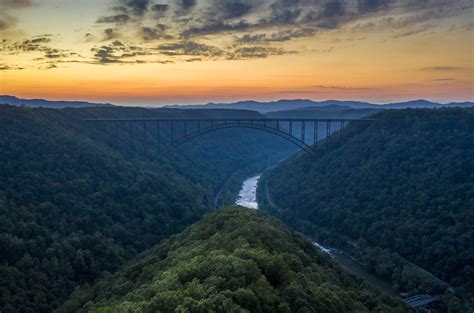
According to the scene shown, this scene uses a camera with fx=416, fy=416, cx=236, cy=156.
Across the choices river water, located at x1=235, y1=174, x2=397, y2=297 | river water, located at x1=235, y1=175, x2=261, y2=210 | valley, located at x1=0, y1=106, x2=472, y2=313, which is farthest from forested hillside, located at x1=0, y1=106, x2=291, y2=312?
river water, located at x1=235, y1=174, x2=397, y2=297

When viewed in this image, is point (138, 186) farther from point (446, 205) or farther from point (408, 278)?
point (446, 205)

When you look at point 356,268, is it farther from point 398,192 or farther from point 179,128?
point 179,128

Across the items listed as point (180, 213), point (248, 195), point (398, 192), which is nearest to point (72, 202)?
point (180, 213)

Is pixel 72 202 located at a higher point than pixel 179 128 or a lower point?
lower

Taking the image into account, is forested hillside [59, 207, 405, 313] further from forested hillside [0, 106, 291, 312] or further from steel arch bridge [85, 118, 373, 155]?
steel arch bridge [85, 118, 373, 155]

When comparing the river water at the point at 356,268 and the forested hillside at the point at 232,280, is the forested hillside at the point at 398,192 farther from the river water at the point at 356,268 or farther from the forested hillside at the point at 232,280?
the forested hillside at the point at 232,280

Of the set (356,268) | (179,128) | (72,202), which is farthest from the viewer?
(179,128)
